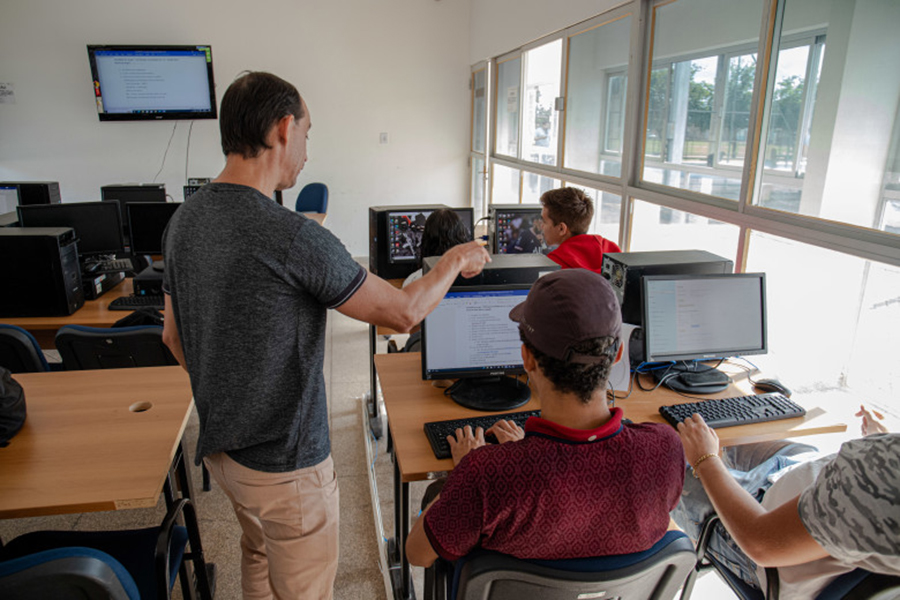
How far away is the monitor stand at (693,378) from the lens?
193 centimetres

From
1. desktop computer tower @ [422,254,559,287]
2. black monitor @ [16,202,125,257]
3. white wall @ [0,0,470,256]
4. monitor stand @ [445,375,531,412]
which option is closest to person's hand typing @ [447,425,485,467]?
monitor stand @ [445,375,531,412]

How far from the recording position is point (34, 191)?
13.6 ft

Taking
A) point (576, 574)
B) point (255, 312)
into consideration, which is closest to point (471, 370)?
point (255, 312)

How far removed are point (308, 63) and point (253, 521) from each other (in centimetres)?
591

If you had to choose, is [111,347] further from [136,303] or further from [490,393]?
[490,393]

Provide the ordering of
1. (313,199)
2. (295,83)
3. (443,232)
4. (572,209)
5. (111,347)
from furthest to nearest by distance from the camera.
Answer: (295,83)
(313,199)
(572,209)
(443,232)
(111,347)

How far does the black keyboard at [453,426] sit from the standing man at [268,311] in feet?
0.96

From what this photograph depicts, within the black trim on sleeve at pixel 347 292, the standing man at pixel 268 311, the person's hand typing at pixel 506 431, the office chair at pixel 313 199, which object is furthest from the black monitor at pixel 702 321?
the office chair at pixel 313 199

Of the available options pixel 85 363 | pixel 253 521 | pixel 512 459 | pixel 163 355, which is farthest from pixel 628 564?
pixel 85 363

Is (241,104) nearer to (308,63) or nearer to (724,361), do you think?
(724,361)

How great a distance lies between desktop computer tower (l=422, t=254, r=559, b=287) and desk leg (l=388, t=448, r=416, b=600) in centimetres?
67

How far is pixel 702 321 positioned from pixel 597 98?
2.74 meters

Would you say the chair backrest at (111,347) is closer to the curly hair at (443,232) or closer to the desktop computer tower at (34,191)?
the curly hair at (443,232)

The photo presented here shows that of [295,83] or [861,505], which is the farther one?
[295,83]
